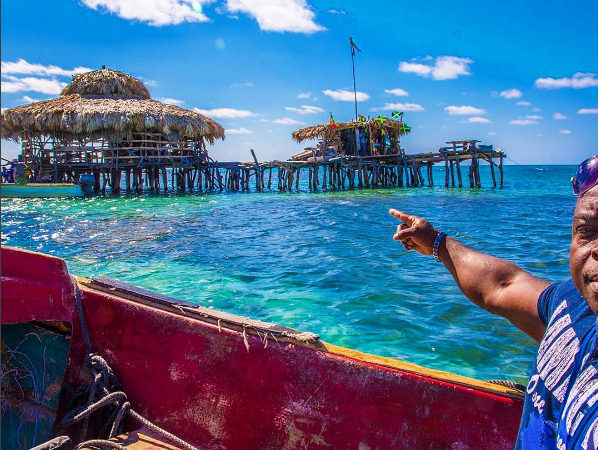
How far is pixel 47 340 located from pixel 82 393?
429 mm

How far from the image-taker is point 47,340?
9.51 ft

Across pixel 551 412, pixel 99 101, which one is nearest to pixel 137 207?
pixel 99 101

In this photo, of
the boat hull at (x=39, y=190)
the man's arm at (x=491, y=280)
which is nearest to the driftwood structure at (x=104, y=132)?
the boat hull at (x=39, y=190)

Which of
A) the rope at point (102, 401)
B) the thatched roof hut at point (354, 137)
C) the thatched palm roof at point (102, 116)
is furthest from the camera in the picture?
the thatched roof hut at point (354, 137)

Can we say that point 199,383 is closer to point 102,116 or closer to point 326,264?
point 326,264

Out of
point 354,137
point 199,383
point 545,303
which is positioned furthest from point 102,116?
point 545,303

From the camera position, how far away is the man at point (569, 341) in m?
1.07

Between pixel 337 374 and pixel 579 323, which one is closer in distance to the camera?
pixel 579 323

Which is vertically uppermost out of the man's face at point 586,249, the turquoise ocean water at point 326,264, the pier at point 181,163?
the pier at point 181,163

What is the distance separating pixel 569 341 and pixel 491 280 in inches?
21.9

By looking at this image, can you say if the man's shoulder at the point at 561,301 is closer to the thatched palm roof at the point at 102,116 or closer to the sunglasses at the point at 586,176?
the sunglasses at the point at 586,176

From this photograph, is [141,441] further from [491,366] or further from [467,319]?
[467,319]

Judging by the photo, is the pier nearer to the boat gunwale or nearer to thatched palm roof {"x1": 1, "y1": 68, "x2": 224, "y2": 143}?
thatched palm roof {"x1": 1, "y1": 68, "x2": 224, "y2": 143}

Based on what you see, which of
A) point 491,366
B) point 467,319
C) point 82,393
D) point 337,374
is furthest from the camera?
point 467,319
